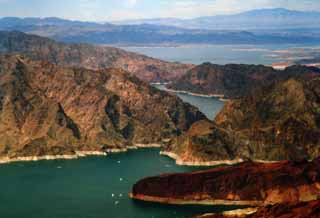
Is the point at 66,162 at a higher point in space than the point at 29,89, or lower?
lower

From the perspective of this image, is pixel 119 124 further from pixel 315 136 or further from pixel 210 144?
pixel 315 136

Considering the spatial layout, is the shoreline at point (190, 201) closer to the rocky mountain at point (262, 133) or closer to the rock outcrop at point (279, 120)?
the rocky mountain at point (262, 133)

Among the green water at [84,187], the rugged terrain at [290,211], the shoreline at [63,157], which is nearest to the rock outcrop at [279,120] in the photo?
the green water at [84,187]

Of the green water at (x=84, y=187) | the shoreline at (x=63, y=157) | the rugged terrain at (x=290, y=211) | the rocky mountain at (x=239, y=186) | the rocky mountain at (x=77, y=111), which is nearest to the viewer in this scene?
the rugged terrain at (x=290, y=211)

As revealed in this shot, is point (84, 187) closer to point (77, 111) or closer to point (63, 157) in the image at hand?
point (63, 157)

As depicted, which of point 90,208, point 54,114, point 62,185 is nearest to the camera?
point 90,208

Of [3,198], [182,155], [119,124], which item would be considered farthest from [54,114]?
[3,198]
